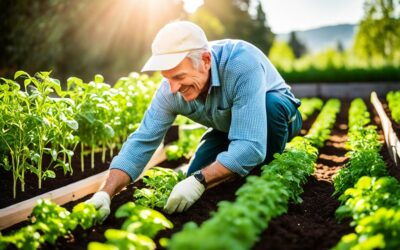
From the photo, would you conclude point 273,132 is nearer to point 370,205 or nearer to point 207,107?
point 207,107

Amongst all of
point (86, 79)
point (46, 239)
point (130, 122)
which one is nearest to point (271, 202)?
point (46, 239)

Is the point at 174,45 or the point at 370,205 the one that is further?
the point at 174,45

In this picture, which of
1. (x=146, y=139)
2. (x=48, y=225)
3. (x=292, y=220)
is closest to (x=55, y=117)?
(x=146, y=139)

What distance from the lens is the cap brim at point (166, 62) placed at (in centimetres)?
353

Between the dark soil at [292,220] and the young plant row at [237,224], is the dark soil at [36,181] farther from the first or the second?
the young plant row at [237,224]

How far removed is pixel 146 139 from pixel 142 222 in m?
1.55

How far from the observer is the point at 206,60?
3.81 meters

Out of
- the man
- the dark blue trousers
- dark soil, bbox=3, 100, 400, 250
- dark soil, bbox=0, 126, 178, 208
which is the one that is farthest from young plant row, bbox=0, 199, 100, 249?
the dark blue trousers

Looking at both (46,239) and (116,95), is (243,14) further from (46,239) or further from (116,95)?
(46,239)

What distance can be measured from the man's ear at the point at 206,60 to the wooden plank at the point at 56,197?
1.53 m

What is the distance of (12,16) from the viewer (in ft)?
39.6

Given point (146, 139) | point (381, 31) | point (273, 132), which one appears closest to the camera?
point (146, 139)

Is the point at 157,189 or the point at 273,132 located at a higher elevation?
the point at 273,132

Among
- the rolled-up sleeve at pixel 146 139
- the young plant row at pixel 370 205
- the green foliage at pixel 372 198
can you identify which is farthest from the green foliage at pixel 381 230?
the rolled-up sleeve at pixel 146 139
